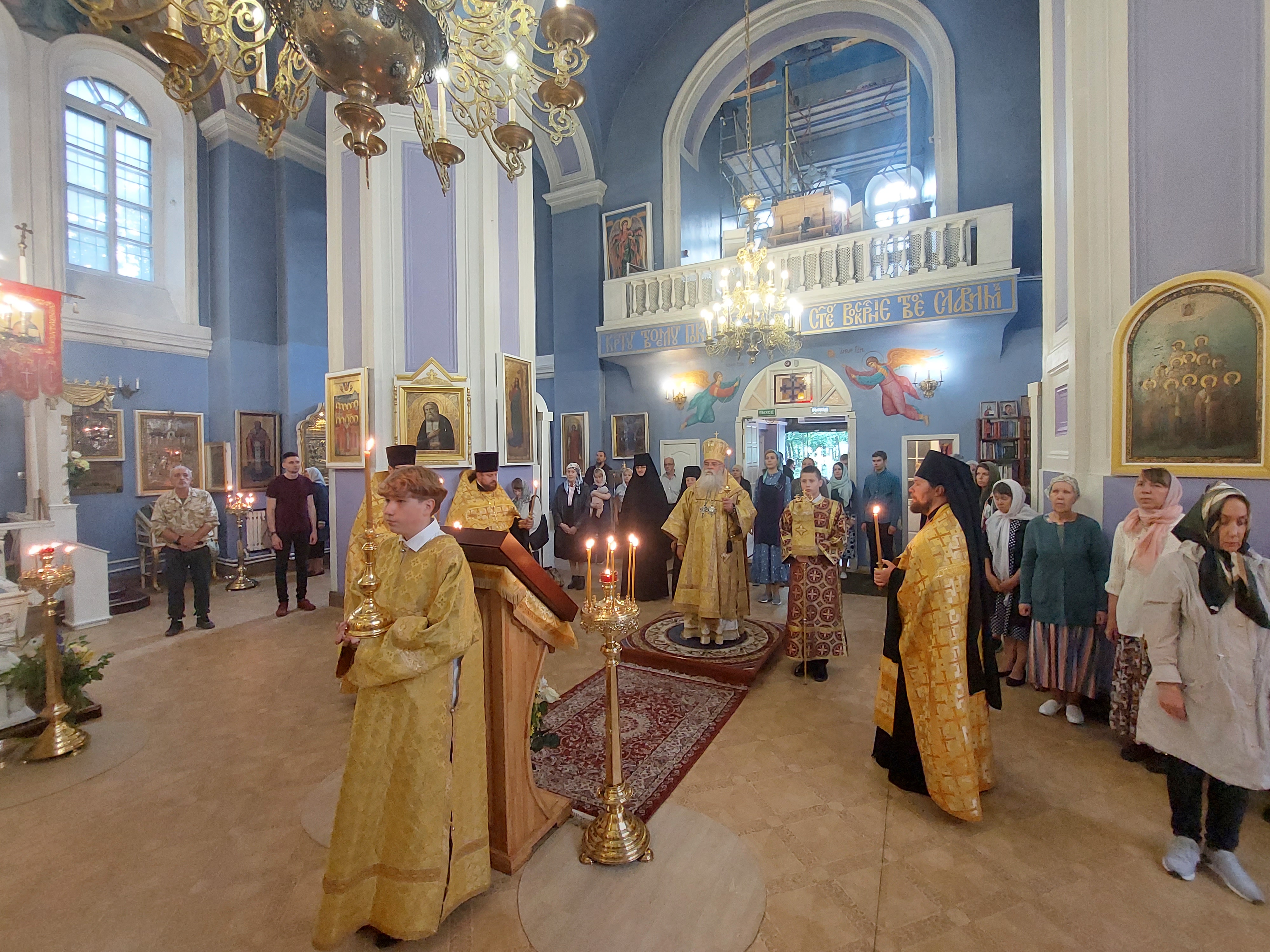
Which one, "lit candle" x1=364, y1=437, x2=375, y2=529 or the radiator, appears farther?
the radiator

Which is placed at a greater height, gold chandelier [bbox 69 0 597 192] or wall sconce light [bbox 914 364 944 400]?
gold chandelier [bbox 69 0 597 192]

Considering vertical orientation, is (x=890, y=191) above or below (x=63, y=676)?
above

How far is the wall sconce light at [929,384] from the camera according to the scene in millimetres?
9211

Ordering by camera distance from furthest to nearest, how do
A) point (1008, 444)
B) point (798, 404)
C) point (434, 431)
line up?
point (798, 404), point (1008, 444), point (434, 431)

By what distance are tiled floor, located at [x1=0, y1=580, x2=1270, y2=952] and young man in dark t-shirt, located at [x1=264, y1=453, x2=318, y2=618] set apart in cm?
288

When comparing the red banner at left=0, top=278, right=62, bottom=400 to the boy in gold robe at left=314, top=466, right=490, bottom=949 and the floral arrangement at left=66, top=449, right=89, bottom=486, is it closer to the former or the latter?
the floral arrangement at left=66, top=449, right=89, bottom=486

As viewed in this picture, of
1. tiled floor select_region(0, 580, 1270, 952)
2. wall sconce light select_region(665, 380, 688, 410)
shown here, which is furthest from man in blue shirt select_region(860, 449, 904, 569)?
tiled floor select_region(0, 580, 1270, 952)

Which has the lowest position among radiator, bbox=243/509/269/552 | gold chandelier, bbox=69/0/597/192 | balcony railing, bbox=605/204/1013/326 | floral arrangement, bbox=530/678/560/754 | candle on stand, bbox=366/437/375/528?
floral arrangement, bbox=530/678/560/754

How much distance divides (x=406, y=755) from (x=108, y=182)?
40.3 ft

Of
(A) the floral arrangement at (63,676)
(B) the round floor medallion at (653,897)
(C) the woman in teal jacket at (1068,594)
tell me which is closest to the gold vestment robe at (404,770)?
(B) the round floor medallion at (653,897)

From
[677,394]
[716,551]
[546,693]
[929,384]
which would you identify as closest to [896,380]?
[929,384]

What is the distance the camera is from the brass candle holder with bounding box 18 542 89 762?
3816 millimetres

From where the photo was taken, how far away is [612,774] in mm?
2742

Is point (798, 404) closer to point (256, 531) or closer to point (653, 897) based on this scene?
point (653, 897)
